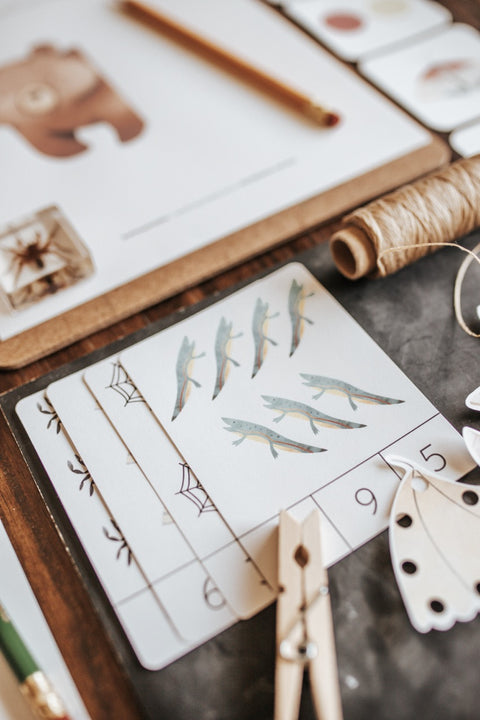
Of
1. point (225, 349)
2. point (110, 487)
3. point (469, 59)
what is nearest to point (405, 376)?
point (225, 349)

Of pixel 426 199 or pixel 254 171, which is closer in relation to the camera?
pixel 426 199

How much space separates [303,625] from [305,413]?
0.66 ft

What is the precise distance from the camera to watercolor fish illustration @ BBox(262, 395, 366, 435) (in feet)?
1.97

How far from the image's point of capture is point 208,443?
0.59 meters

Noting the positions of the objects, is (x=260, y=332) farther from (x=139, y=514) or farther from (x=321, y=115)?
(x=321, y=115)

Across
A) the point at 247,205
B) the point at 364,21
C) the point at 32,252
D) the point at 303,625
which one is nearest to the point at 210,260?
the point at 247,205

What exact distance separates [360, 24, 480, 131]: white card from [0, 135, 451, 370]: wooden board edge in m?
0.07

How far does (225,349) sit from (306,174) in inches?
11.5

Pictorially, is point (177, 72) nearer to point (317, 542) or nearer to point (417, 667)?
point (317, 542)

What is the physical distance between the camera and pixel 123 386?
25.1 inches

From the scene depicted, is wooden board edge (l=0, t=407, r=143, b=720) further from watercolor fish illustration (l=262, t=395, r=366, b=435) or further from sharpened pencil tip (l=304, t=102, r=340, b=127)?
sharpened pencil tip (l=304, t=102, r=340, b=127)

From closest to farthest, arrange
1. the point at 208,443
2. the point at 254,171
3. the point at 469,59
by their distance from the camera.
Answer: the point at 208,443 → the point at 254,171 → the point at 469,59

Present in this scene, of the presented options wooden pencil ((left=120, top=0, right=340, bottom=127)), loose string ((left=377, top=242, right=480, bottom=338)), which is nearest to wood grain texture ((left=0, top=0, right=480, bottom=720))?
loose string ((left=377, top=242, right=480, bottom=338))

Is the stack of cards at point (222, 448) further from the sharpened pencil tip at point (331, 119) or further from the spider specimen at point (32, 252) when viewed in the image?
the sharpened pencil tip at point (331, 119)
